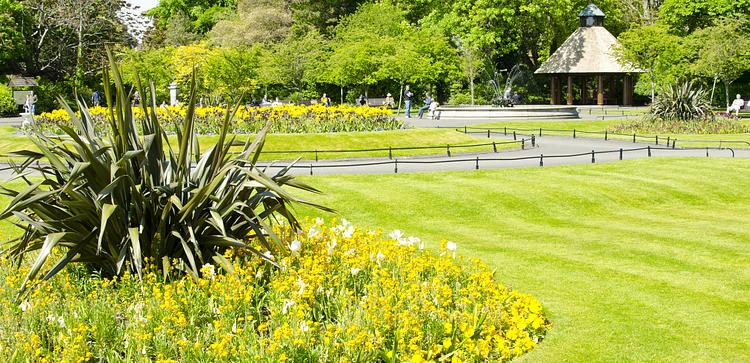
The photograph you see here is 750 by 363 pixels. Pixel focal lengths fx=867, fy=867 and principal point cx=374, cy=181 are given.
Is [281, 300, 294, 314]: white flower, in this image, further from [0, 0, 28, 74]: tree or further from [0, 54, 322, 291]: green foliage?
[0, 0, 28, 74]: tree

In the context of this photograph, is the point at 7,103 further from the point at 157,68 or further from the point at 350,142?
the point at 350,142

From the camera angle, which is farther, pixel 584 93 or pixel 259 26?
pixel 259 26

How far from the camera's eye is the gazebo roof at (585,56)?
216 ft

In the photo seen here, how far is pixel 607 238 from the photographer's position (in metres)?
16.2

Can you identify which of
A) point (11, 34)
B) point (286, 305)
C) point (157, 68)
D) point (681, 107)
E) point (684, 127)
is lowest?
point (684, 127)

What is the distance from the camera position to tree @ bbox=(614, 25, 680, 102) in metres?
56.1

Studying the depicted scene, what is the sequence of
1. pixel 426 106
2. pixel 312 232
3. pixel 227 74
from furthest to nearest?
pixel 426 106 → pixel 227 74 → pixel 312 232

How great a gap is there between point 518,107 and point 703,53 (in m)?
13.2

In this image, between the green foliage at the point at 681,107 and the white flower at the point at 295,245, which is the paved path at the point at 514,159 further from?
the white flower at the point at 295,245

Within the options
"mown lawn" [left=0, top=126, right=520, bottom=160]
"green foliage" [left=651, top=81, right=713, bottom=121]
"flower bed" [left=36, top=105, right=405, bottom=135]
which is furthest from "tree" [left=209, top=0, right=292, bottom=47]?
"mown lawn" [left=0, top=126, right=520, bottom=160]

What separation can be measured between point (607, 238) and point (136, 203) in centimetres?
970

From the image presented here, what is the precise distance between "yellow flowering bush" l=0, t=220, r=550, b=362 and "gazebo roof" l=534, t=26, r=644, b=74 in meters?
58.0

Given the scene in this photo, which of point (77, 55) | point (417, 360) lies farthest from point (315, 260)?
point (77, 55)

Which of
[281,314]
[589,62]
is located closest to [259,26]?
[589,62]
